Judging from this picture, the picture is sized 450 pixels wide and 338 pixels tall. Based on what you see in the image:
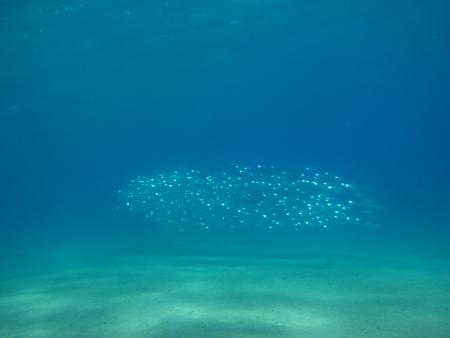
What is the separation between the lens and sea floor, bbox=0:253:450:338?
8.36 meters

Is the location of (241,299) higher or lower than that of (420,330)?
higher

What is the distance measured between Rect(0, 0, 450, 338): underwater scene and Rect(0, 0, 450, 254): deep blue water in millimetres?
307

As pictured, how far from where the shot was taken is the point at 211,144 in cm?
15025

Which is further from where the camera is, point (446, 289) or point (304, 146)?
point (304, 146)

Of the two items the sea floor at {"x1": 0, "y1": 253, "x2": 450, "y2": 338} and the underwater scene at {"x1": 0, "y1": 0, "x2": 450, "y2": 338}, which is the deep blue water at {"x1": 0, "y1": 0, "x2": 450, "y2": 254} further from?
the sea floor at {"x1": 0, "y1": 253, "x2": 450, "y2": 338}

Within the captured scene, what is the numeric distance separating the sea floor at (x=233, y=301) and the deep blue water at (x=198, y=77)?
17091 mm

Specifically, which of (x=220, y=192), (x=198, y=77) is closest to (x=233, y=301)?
(x=220, y=192)

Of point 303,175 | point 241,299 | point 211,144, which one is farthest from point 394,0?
point 211,144

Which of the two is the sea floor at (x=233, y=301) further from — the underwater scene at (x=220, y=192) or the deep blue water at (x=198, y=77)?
the deep blue water at (x=198, y=77)

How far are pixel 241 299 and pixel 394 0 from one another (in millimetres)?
31191

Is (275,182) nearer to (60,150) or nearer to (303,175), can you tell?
(303,175)

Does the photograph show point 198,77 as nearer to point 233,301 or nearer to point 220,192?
point 220,192

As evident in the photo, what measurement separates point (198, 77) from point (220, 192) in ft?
129

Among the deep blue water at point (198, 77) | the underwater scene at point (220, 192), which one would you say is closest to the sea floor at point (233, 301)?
the underwater scene at point (220, 192)
